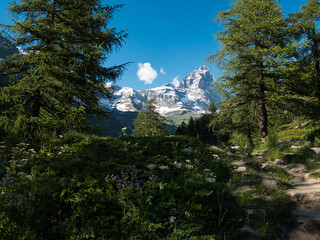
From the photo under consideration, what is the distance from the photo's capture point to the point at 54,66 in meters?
7.63

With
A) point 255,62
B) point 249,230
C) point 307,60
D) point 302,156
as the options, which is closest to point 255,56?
point 255,62

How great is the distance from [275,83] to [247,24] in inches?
153

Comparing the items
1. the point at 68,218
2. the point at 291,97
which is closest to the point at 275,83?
the point at 291,97

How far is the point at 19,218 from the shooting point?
2.46 m

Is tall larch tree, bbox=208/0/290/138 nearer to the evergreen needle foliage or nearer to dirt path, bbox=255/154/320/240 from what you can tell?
the evergreen needle foliage

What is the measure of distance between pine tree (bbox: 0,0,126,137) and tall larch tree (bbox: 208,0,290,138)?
6.64 meters

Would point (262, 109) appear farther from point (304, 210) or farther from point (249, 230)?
point (249, 230)

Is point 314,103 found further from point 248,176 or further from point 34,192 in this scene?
point 34,192

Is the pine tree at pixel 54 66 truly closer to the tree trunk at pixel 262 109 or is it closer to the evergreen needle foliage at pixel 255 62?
the evergreen needle foliage at pixel 255 62

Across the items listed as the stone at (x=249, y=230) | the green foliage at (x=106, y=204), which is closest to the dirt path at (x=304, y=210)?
the stone at (x=249, y=230)

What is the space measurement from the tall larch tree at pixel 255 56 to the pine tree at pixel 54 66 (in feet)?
21.8

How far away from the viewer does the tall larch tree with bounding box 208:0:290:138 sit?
9590 millimetres

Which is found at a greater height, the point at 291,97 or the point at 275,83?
the point at 275,83

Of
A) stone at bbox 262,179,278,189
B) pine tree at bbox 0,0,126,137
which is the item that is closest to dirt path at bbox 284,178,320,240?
stone at bbox 262,179,278,189
